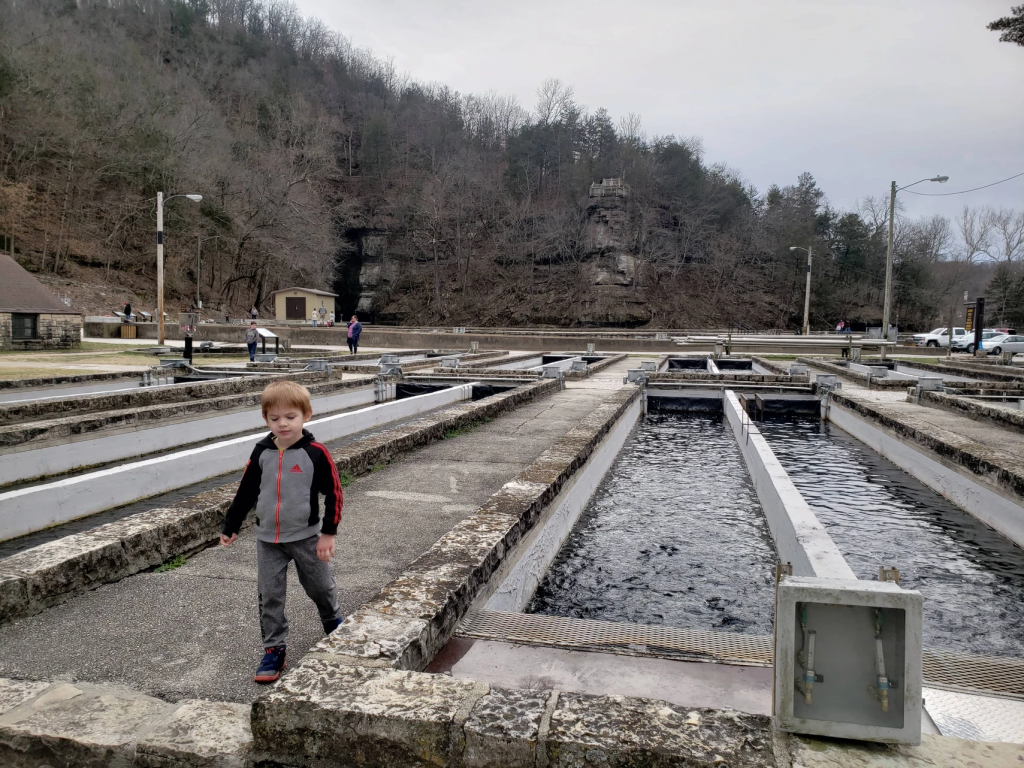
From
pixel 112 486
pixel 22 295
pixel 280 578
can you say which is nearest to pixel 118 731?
pixel 280 578

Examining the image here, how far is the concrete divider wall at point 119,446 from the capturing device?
8245 mm

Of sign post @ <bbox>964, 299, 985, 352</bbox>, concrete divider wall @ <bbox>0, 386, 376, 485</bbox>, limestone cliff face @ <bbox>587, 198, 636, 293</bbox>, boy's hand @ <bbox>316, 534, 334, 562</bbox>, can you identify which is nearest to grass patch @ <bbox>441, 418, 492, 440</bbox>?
concrete divider wall @ <bbox>0, 386, 376, 485</bbox>

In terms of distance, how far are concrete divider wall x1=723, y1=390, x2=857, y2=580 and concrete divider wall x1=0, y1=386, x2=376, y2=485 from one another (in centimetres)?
738

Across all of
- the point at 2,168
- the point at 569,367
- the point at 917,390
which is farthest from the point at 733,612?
the point at 2,168

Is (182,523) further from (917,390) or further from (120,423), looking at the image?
(917,390)

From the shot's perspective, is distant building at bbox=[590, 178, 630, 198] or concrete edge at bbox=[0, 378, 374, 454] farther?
distant building at bbox=[590, 178, 630, 198]

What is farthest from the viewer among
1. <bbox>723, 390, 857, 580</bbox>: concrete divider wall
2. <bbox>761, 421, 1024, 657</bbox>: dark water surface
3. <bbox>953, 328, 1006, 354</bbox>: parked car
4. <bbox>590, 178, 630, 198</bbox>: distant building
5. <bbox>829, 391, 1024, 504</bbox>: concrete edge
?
<bbox>590, 178, 630, 198</bbox>: distant building

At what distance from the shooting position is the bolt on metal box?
2.07m

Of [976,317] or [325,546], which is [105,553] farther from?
[976,317]

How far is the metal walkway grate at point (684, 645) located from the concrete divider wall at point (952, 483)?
434 cm

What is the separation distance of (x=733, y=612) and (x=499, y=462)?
343 cm

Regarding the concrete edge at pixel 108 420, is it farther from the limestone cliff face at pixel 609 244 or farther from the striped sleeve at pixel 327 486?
the limestone cliff face at pixel 609 244

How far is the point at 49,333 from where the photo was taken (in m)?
24.0

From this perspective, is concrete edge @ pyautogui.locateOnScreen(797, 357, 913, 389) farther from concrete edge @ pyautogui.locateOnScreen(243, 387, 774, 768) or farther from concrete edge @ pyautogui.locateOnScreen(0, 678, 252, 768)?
concrete edge @ pyautogui.locateOnScreen(0, 678, 252, 768)
